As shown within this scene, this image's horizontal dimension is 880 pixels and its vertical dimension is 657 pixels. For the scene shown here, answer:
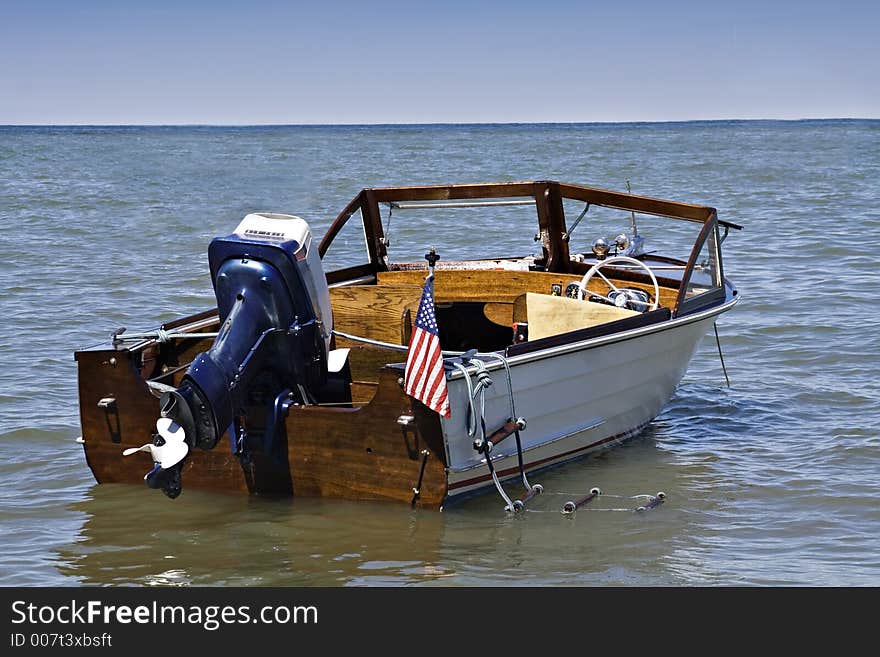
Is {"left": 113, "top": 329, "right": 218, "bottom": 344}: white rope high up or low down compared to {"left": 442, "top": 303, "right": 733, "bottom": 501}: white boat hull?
up

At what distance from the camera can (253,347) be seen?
23.0ft

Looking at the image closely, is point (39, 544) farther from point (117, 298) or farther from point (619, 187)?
point (619, 187)

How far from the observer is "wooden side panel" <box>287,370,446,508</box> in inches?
276

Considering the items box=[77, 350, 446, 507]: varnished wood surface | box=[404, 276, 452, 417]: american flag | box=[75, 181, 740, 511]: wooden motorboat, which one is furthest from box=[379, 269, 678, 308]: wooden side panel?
box=[404, 276, 452, 417]: american flag

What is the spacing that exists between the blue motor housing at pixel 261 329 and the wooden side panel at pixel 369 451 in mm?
253

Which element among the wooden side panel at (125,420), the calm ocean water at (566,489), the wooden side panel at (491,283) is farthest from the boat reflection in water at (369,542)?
the wooden side panel at (491,283)

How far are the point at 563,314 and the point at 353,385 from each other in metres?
1.72

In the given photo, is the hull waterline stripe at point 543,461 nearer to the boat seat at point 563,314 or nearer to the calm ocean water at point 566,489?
the calm ocean water at point 566,489

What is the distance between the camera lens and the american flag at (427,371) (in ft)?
22.1

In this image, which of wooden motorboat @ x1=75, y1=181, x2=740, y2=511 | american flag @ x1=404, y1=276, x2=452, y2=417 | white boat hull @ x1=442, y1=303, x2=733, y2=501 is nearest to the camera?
american flag @ x1=404, y1=276, x2=452, y2=417

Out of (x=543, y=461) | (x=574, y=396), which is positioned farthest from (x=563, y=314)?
(x=543, y=461)

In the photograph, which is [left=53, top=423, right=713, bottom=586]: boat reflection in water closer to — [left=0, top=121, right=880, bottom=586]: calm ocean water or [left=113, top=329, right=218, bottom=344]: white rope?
[left=0, top=121, right=880, bottom=586]: calm ocean water

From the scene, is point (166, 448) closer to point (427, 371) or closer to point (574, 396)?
point (427, 371)
